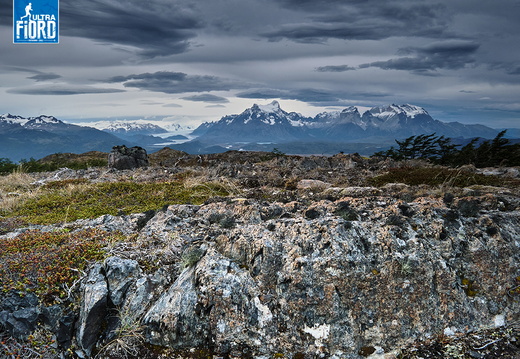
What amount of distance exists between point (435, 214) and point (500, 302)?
6.97 ft

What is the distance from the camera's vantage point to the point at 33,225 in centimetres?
1010

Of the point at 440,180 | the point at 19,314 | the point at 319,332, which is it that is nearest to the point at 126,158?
the point at 19,314

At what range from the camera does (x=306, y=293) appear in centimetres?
576

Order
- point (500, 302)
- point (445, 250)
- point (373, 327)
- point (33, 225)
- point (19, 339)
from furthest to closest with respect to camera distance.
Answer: point (33, 225) → point (445, 250) → point (500, 302) → point (373, 327) → point (19, 339)

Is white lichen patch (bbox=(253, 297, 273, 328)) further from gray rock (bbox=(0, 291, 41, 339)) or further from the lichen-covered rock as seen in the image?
gray rock (bbox=(0, 291, 41, 339))

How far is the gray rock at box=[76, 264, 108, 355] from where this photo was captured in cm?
539

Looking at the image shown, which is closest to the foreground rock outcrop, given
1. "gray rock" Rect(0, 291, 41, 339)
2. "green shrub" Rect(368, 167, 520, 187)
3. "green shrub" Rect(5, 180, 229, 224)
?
"gray rock" Rect(0, 291, 41, 339)

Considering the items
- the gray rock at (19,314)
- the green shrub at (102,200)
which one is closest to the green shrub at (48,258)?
the gray rock at (19,314)

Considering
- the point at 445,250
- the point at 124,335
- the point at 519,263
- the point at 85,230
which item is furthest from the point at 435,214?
the point at 85,230

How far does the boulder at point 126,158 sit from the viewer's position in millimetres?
29875

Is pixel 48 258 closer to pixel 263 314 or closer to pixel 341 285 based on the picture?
pixel 263 314

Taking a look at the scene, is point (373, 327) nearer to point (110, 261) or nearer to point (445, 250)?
point (445, 250)

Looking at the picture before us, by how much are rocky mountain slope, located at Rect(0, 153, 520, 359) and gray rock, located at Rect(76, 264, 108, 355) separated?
2 cm

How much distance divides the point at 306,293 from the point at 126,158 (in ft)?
95.3
